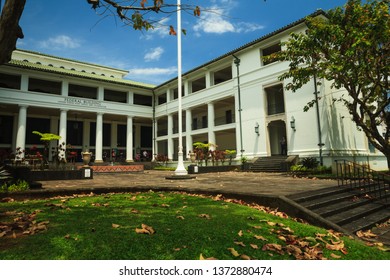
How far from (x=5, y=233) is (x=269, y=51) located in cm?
2235

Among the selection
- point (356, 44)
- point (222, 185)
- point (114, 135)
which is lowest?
point (222, 185)

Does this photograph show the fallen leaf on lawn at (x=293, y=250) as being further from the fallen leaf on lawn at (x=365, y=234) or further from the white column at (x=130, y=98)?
the white column at (x=130, y=98)

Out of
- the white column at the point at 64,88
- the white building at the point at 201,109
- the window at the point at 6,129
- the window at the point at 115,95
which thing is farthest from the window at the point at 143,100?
the window at the point at 6,129

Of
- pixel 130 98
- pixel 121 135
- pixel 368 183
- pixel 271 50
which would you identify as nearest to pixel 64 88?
pixel 130 98

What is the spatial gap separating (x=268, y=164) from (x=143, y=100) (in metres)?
21.3

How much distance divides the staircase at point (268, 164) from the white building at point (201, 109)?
970mm

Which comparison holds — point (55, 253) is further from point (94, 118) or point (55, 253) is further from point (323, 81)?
point (94, 118)

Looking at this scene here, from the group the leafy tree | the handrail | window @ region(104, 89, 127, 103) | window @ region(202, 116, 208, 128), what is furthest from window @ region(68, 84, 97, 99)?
the handrail

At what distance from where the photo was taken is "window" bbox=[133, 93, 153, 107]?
33.3 meters

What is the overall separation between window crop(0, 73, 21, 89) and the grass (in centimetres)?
2622

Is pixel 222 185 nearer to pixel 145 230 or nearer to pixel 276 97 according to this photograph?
pixel 145 230

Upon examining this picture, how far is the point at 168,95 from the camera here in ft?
101

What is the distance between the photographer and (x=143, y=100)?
33656 mm

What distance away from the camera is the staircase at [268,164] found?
17372 mm
